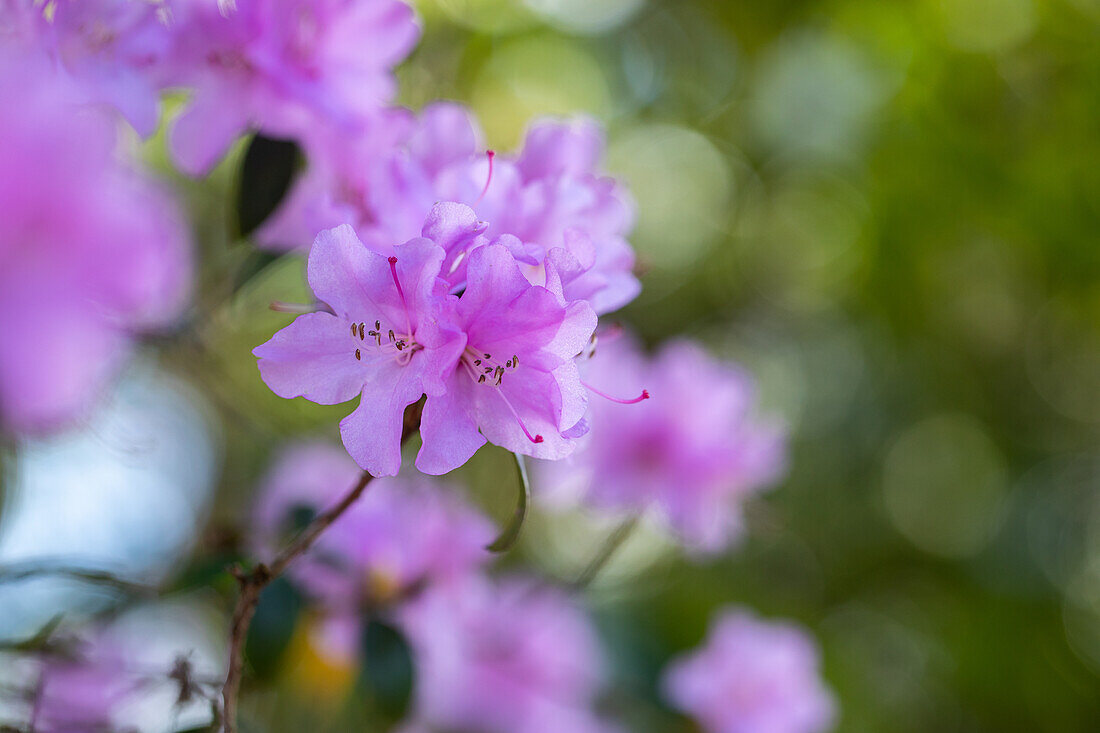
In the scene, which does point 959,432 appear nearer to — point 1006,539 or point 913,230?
point 1006,539

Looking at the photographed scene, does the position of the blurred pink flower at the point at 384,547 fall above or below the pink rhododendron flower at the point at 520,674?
above

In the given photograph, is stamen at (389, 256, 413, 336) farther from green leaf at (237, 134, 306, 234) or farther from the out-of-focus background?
the out-of-focus background

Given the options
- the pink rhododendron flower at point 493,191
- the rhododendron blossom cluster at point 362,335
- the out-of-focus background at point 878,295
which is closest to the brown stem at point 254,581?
the rhododendron blossom cluster at point 362,335

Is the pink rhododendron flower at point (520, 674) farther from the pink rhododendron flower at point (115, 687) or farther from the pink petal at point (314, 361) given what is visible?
the pink petal at point (314, 361)

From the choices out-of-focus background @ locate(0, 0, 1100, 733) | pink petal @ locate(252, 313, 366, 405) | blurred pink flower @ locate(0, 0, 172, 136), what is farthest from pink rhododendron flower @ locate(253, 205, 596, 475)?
out-of-focus background @ locate(0, 0, 1100, 733)

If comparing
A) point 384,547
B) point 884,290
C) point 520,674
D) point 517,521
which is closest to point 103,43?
point 517,521

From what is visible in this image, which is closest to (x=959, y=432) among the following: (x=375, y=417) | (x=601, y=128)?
(x=601, y=128)
